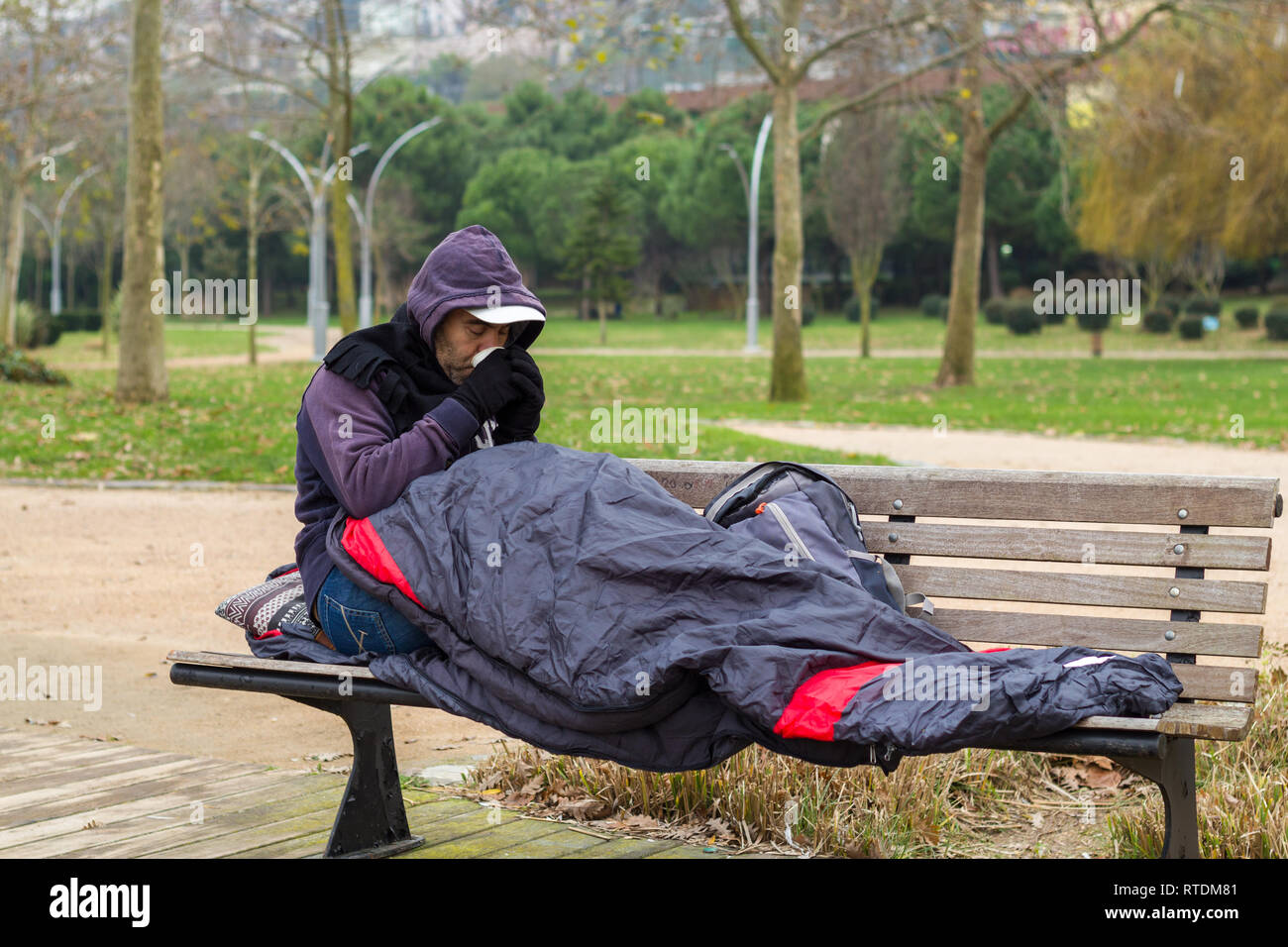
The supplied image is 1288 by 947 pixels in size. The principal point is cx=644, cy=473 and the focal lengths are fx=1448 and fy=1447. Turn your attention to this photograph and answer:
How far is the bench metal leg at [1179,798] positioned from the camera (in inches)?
107

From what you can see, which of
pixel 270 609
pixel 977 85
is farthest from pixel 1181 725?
pixel 977 85

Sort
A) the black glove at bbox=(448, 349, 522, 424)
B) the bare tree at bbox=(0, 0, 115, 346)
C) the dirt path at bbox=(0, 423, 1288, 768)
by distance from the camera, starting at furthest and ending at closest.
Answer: the bare tree at bbox=(0, 0, 115, 346) → the dirt path at bbox=(0, 423, 1288, 768) → the black glove at bbox=(448, 349, 522, 424)

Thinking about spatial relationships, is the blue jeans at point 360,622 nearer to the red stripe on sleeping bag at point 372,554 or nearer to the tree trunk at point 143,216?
the red stripe on sleeping bag at point 372,554

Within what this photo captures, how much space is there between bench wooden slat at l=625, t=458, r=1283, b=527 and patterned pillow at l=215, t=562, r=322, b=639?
3.43 ft

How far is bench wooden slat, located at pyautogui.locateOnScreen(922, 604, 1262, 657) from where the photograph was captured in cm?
315

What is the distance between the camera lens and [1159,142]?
88.8ft

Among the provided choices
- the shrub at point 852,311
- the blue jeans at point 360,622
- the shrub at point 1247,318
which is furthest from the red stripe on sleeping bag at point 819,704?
the shrub at point 852,311

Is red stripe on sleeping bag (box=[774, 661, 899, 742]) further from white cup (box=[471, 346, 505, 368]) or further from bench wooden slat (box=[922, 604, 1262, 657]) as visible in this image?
white cup (box=[471, 346, 505, 368])

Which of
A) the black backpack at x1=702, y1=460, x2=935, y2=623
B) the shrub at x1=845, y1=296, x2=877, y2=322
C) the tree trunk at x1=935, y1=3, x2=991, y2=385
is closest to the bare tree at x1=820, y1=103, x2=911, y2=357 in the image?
the tree trunk at x1=935, y1=3, x2=991, y2=385

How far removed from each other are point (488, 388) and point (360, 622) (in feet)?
1.98

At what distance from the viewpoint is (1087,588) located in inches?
130
